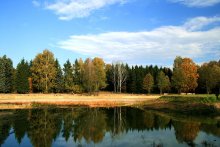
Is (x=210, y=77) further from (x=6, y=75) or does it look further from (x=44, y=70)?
(x=6, y=75)

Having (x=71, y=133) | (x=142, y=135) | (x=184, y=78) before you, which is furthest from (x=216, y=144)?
(x=184, y=78)

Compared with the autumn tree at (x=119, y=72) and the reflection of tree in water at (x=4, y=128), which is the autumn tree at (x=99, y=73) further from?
the reflection of tree in water at (x=4, y=128)

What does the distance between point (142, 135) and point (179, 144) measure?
229 inches

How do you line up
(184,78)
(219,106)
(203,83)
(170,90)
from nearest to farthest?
(219,106)
(184,78)
(203,83)
(170,90)

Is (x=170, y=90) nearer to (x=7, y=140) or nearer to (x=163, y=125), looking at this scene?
(x=163, y=125)

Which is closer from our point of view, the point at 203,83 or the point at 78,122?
the point at 78,122

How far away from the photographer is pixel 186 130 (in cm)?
3372

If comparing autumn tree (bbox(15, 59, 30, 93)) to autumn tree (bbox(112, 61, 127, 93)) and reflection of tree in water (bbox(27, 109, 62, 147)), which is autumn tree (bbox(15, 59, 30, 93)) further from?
reflection of tree in water (bbox(27, 109, 62, 147))

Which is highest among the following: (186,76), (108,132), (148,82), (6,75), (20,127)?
(6,75)

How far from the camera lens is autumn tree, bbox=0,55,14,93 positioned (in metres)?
101

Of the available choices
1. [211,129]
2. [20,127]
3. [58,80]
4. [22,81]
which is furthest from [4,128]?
[58,80]

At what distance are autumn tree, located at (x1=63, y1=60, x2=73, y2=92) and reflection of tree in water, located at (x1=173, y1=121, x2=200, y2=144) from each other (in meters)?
72.6

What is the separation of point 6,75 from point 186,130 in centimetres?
8683

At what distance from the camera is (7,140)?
28.3 metres
